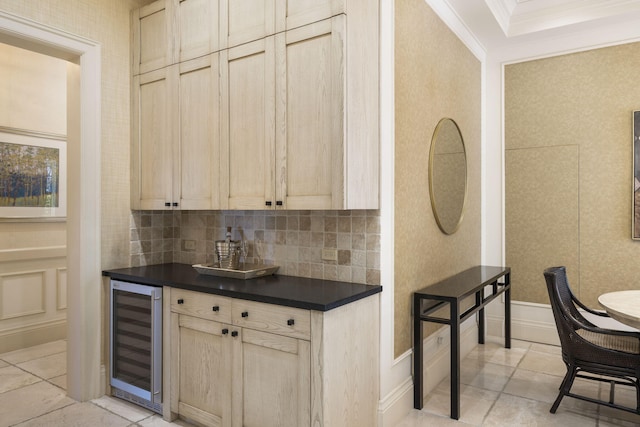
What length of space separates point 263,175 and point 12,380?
2.60 metres

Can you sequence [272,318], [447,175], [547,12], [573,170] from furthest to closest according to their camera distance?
[573,170] < [547,12] < [447,175] < [272,318]

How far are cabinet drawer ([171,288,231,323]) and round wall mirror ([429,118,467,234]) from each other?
1.77 m

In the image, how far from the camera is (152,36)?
318 centimetres

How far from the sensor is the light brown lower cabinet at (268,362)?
7.00 feet

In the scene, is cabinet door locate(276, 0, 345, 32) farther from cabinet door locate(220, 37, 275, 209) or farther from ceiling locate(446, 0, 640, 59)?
ceiling locate(446, 0, 640, 59)

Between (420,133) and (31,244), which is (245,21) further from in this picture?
(31,244)

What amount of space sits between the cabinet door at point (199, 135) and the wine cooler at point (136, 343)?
27.1 inches

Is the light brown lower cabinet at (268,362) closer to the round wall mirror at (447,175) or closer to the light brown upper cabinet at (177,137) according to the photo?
the light brown upper cabinet at (177,137)

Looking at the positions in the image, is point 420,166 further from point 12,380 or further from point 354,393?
point 12,380

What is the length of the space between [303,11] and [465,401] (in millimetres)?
2749

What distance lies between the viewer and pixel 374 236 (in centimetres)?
262

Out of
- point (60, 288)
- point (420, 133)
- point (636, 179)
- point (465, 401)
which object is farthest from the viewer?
point (60, 288)

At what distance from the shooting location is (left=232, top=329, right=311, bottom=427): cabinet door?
7.08ft

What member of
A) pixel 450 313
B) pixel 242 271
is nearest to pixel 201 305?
pixel 242 271
